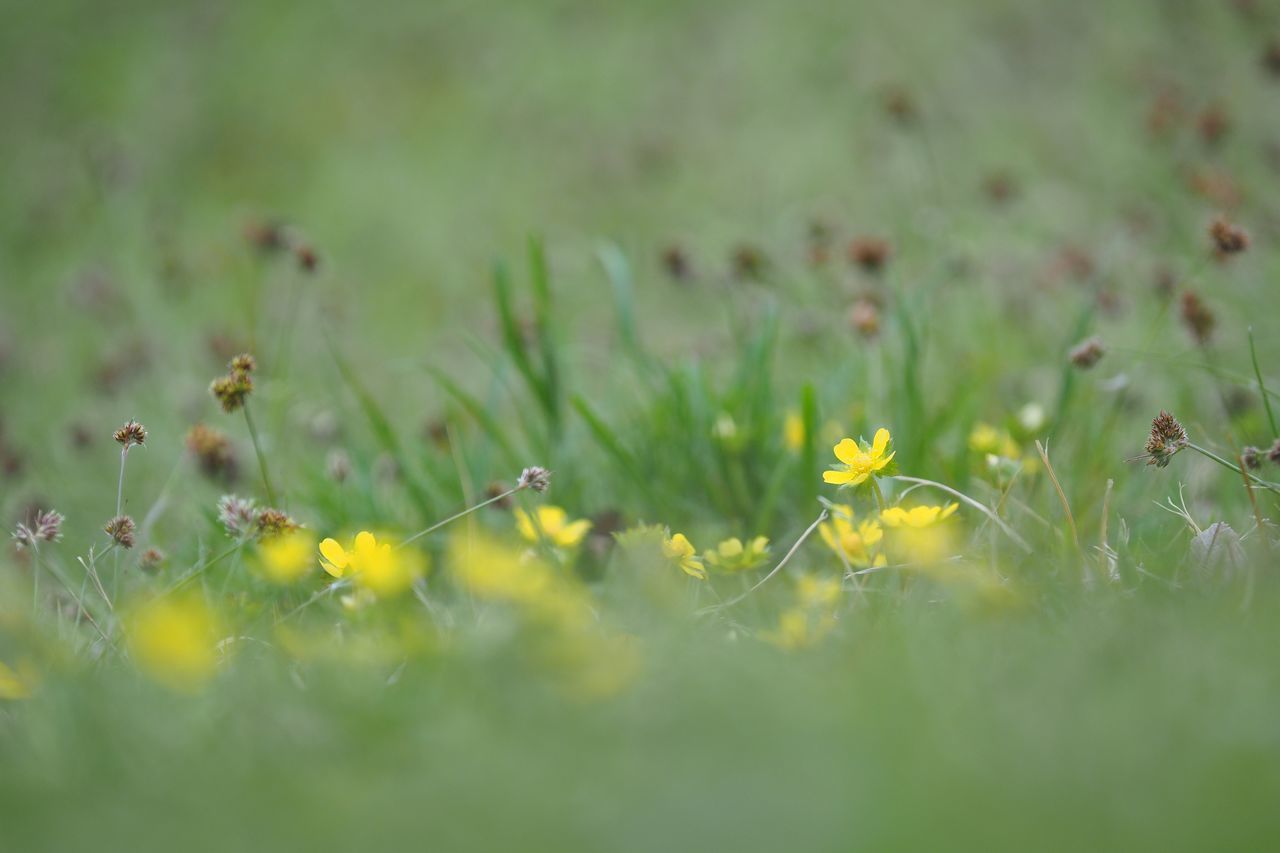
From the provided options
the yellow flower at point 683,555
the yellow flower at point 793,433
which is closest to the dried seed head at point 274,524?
the yellow flower at point 683,555

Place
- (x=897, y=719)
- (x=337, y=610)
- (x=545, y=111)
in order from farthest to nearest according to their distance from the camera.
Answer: (x=545, y=111) < (x=337, y=610) < (x=897, y=719)

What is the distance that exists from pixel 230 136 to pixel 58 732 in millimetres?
5244

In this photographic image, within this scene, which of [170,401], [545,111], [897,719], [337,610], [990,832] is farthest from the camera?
[545,111]

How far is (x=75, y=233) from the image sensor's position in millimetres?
5035

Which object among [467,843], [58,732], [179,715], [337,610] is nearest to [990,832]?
[467,843]

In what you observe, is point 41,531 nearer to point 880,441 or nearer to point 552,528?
point 552,528

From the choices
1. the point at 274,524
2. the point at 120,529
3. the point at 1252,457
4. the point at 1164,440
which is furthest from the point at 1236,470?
the point at 120,529

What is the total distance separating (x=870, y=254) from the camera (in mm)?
2408

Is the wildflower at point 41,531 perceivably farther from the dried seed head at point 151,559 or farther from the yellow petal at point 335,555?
the yellow petal at point 335,555

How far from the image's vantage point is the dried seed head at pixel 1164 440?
1.47 m

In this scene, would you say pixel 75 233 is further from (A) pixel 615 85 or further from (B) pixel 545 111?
(A) pixel 615 85

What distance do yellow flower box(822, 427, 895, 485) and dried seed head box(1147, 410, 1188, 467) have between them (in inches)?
15.0

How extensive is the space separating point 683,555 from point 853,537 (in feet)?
0.80

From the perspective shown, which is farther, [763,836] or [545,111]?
[545,111]
